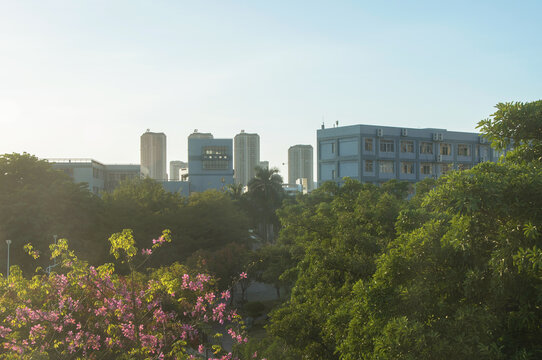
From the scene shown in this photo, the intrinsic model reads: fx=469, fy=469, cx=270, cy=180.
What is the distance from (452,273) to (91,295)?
10.2 meters

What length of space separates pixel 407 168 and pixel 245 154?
138 metres

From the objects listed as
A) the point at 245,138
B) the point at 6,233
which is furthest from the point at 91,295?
the point at 245,138

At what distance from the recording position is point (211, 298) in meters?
11.8

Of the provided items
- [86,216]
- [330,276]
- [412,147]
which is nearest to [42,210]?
[86,216]

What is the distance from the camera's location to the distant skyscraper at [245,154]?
618 ft

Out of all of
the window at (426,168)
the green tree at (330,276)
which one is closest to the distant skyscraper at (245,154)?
the window at (426,168)

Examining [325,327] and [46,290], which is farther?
[325,327]

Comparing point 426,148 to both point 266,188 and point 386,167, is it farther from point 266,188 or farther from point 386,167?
point 266,188

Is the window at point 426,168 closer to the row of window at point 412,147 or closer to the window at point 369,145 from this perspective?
the row of window at point 412,147

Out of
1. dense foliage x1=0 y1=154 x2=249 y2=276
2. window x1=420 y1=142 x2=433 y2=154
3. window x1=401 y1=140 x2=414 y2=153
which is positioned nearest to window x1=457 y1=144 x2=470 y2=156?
window x1=420 y1=142 x2=433 y2=154

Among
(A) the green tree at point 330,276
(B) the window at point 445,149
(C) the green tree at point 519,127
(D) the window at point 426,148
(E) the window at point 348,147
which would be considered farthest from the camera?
(B) the window at point 445,149

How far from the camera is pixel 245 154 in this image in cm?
18988

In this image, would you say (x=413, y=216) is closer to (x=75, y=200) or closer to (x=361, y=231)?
(x=361, y=231)

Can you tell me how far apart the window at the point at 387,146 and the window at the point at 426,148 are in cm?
431
